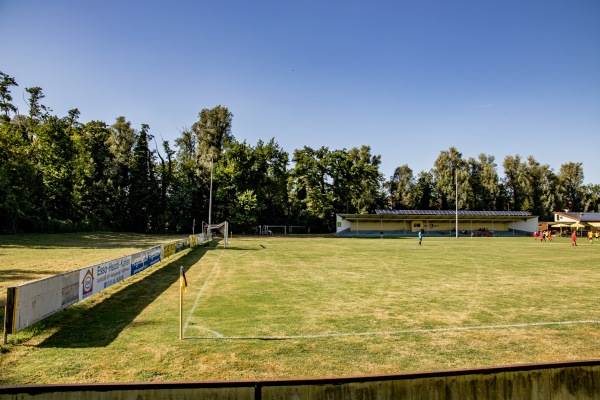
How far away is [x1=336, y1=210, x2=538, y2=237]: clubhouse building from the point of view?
72.9 meters

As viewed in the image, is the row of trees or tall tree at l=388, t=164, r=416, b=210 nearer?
the row of trees

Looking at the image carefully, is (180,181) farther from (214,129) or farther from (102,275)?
(102,275)

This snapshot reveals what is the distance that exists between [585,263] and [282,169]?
57.7 m

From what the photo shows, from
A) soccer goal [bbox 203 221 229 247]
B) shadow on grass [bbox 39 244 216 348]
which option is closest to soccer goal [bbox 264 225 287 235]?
soccer goal [bbox 203 221 229 247]

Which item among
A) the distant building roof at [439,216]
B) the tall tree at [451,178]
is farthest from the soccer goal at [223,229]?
the tall tree at [451,178]

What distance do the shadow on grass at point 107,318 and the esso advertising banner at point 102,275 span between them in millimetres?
536

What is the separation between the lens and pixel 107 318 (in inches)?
444

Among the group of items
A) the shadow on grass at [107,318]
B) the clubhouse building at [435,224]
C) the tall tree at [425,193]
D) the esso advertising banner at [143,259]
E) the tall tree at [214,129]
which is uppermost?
the tall tree at [214,129]

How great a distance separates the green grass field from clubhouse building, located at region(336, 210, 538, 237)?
2121 inches

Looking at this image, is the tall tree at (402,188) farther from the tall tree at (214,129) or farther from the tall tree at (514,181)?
the tall tree at (214,129)

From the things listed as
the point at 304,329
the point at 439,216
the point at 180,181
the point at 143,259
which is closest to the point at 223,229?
the point at 180,181

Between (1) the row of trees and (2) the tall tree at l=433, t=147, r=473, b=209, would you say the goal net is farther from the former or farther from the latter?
(2) the tall tree at l=433, t=147, r=473, b=209

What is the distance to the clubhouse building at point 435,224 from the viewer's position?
72.9 metres

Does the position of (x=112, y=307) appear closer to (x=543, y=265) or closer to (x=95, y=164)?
(x=543, y=265)
